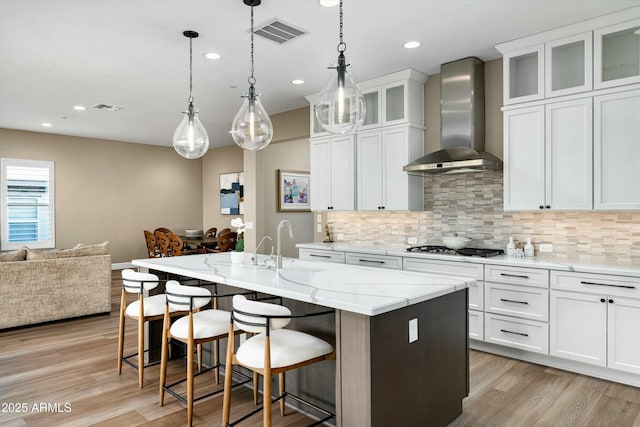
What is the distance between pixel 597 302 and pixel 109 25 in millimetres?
4356

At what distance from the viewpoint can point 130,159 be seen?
9.47 m

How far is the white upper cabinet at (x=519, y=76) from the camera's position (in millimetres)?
3873

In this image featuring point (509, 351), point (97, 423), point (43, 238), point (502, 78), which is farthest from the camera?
point (43, 238)

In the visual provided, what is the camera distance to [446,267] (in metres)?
4.04

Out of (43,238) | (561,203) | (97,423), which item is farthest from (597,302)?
(43,238)

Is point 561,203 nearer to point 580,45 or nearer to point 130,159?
point 580,45

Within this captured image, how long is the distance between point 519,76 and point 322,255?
110 inches

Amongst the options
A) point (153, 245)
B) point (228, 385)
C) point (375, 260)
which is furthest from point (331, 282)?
point (153, 245)

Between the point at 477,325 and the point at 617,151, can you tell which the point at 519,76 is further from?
the point at 477,325

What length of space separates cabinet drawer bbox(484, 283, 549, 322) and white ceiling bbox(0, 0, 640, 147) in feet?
7.16

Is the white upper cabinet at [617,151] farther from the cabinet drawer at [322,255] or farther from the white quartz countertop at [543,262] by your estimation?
the cabinet drawer at [322,255]

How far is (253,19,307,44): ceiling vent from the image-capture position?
3.41m

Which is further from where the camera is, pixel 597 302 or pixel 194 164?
pixel 194 164

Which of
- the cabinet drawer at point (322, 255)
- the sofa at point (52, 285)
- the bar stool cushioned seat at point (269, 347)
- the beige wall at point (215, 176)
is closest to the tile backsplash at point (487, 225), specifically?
the cabinet drawer at point (322, 255)
